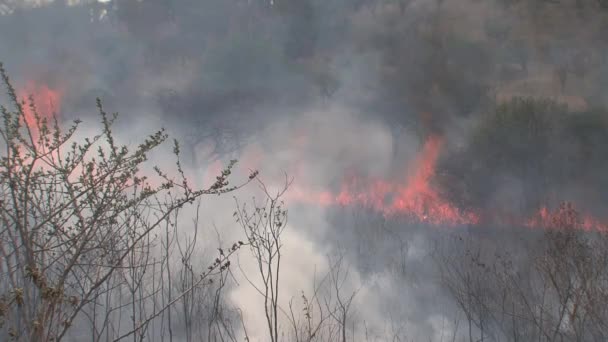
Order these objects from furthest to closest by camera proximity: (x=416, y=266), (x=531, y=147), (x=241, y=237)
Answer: (x=531, y=147)
(x=241, y=237)
(x=416, y=266)

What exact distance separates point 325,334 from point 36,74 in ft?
97.9

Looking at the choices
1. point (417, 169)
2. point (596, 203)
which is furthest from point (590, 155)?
point (417, 169)

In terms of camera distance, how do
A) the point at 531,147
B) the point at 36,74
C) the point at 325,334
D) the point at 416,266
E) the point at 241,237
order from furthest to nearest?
the point at 36,74 → the point at 531,147 → the point at 241,237 → the point at 416,266 → the point at 325,334

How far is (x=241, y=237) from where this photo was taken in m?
23.2

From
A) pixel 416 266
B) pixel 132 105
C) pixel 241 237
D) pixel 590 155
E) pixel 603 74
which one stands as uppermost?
pixel 132 105

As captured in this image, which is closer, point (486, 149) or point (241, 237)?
point (241, 237)

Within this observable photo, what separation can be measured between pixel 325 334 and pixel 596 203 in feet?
69.9

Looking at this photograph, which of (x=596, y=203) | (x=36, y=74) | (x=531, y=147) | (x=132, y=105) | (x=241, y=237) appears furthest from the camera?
(x=132, y=105)

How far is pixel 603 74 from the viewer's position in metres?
31.3

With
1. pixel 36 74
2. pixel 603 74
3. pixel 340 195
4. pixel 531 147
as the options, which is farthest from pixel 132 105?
pixel 603 74

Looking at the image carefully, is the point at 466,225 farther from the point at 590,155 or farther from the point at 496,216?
the point at 590,155

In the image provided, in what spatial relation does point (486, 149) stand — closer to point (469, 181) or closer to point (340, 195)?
point (469, 181)

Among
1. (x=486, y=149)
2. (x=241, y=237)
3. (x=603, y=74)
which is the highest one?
(x=603, y=74)

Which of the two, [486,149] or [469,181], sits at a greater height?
[486,149]
